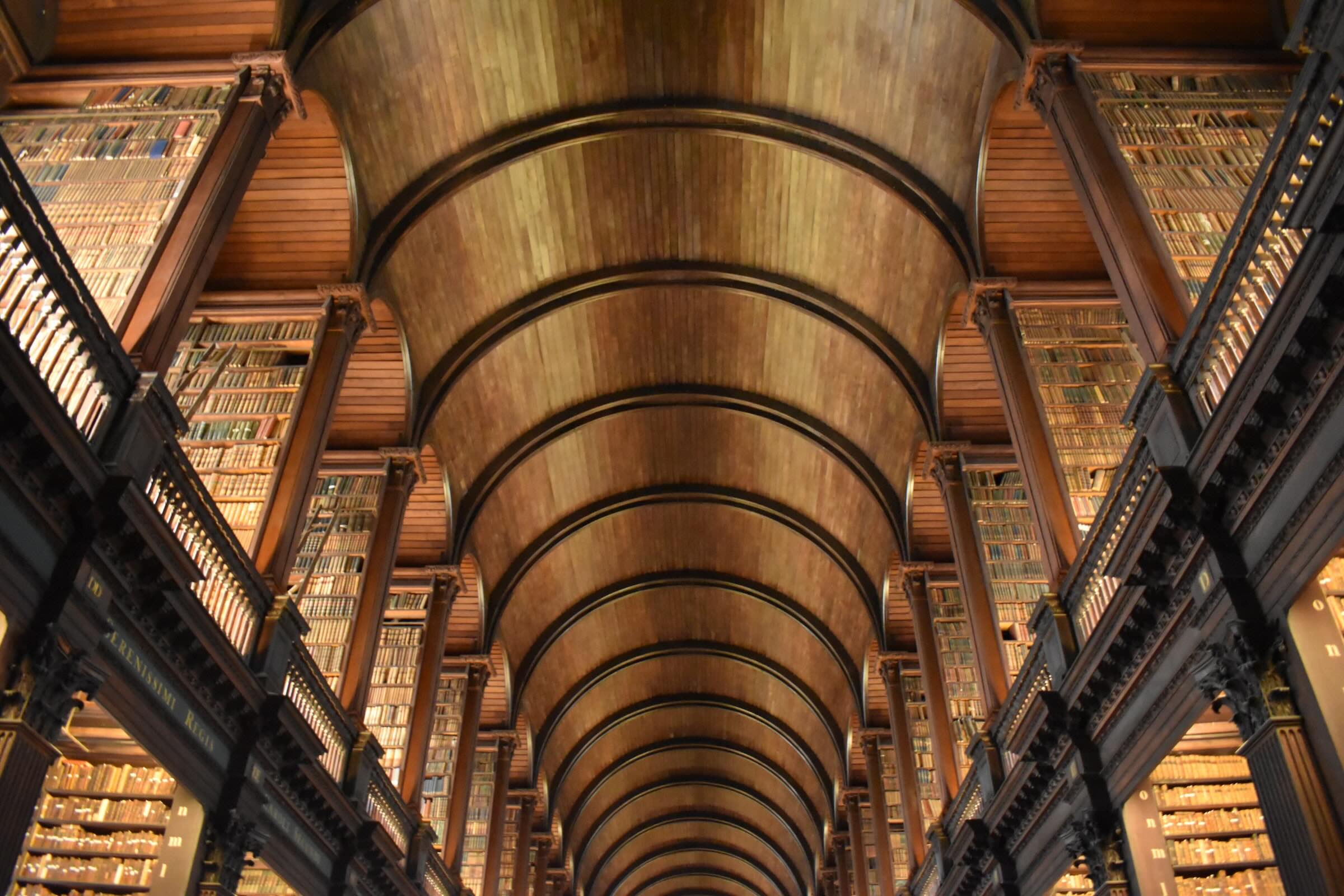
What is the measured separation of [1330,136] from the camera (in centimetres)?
534

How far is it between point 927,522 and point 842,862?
1274 centimetres

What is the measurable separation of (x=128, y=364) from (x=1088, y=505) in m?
8.27

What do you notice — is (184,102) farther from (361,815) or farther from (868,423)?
(868,423)

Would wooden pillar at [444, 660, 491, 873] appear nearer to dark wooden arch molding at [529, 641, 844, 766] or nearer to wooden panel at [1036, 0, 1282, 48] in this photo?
dark wooden arch molding at [529, 641, 844, 766]

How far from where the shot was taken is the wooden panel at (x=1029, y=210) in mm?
11539

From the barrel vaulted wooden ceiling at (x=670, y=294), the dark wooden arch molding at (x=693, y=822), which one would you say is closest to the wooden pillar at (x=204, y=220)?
the barrel vaulted wooden ceiling at (x=670, y=294)

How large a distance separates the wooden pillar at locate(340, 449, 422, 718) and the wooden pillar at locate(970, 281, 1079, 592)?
7519mm

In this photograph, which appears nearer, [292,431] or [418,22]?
[292,431]

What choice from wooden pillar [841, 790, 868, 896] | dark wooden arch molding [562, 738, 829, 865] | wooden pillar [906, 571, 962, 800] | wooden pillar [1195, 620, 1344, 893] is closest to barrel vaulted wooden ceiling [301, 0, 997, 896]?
wooden pillar [841, 790, 868, 896]

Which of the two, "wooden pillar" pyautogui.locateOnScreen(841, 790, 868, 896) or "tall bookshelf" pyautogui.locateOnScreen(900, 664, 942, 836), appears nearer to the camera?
"tall bookshelf" pyautogui.locateOnScreen(900, 664, 942, 836)

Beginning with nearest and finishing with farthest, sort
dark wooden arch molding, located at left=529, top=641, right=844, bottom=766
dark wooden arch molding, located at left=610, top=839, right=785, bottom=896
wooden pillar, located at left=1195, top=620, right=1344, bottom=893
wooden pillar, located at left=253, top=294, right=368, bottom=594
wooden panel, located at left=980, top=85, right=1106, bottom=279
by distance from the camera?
wooden pillar, located at left=1195, top=620, right=1344, bottom=893
wooden pillar, located at left=253, top=294, right=368, bottom=594
wooden panel, located at left=980, top=85, right=1106, bottom=279
dark wooden arch molding, located at left=529, top=641, right=844, bottom=766
dark wooden arch molding, located at left=610, top=839, right=785, bottom=896

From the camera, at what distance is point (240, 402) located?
10867 millimetres

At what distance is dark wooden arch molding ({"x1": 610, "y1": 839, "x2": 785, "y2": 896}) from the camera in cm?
3684

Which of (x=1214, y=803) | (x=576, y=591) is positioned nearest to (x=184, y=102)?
(x=1214, y=803)
